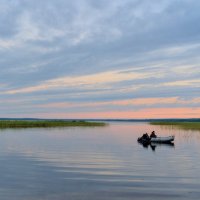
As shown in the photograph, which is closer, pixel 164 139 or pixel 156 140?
pixel 164 139

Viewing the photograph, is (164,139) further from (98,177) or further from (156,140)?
(98,177)

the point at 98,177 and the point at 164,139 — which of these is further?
the point at 164,139

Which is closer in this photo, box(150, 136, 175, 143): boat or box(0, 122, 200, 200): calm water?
box(0, 122, 200, 200): calm water

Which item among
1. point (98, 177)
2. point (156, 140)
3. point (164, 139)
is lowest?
point (98, 177)

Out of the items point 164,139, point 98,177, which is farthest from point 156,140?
Answer: point 98,177

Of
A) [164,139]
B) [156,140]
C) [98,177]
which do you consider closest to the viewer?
[98,177]

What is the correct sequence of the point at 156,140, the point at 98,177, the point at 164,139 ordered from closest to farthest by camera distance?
the point at 98,177 < the point at 164,139 < the point at 156,140

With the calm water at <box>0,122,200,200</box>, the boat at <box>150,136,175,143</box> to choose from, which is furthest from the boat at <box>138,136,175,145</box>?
the calm water at <box>0,122,200,200</box>

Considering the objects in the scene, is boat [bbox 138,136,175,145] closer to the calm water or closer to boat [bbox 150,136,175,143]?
boat [bbox 150,136,175,143]

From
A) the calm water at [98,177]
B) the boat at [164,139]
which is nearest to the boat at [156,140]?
the boat at [164,139]

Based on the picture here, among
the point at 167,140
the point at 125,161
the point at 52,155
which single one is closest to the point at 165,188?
the point at 125,161

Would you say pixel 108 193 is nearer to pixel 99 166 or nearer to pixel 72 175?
pixel 72 175

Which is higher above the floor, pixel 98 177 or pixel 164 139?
pixel 164 139

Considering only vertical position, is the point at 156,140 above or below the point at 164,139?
below
